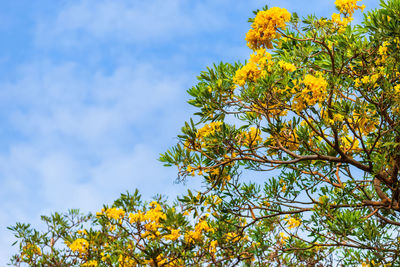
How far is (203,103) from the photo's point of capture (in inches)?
174

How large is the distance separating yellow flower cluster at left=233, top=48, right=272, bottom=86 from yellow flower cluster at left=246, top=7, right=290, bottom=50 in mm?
152

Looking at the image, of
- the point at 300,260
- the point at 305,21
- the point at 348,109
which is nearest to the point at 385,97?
the point at 348,109

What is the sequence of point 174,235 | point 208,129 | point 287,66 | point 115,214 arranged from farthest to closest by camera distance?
1. point 115,214
2. point 174,235
3. point 208,129
4. point 287,66

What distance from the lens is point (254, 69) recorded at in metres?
3.91

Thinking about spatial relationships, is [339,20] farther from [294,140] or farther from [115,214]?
[115,214]

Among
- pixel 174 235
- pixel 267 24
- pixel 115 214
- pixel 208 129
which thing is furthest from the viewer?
pixel 115 214

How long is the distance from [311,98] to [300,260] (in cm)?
292

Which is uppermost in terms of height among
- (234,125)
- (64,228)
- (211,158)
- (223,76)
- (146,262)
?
(64,228)

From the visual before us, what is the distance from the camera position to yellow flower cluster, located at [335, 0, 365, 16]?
15.0 feet

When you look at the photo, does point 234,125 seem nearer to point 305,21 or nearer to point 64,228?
A: point 305,21

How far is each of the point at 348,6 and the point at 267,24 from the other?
1.21 meters

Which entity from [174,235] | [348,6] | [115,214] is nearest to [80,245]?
[115,214]

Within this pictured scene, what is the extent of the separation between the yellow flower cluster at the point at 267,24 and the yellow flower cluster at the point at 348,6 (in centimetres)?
102

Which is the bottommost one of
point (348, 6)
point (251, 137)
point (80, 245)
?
point (251, 137)
